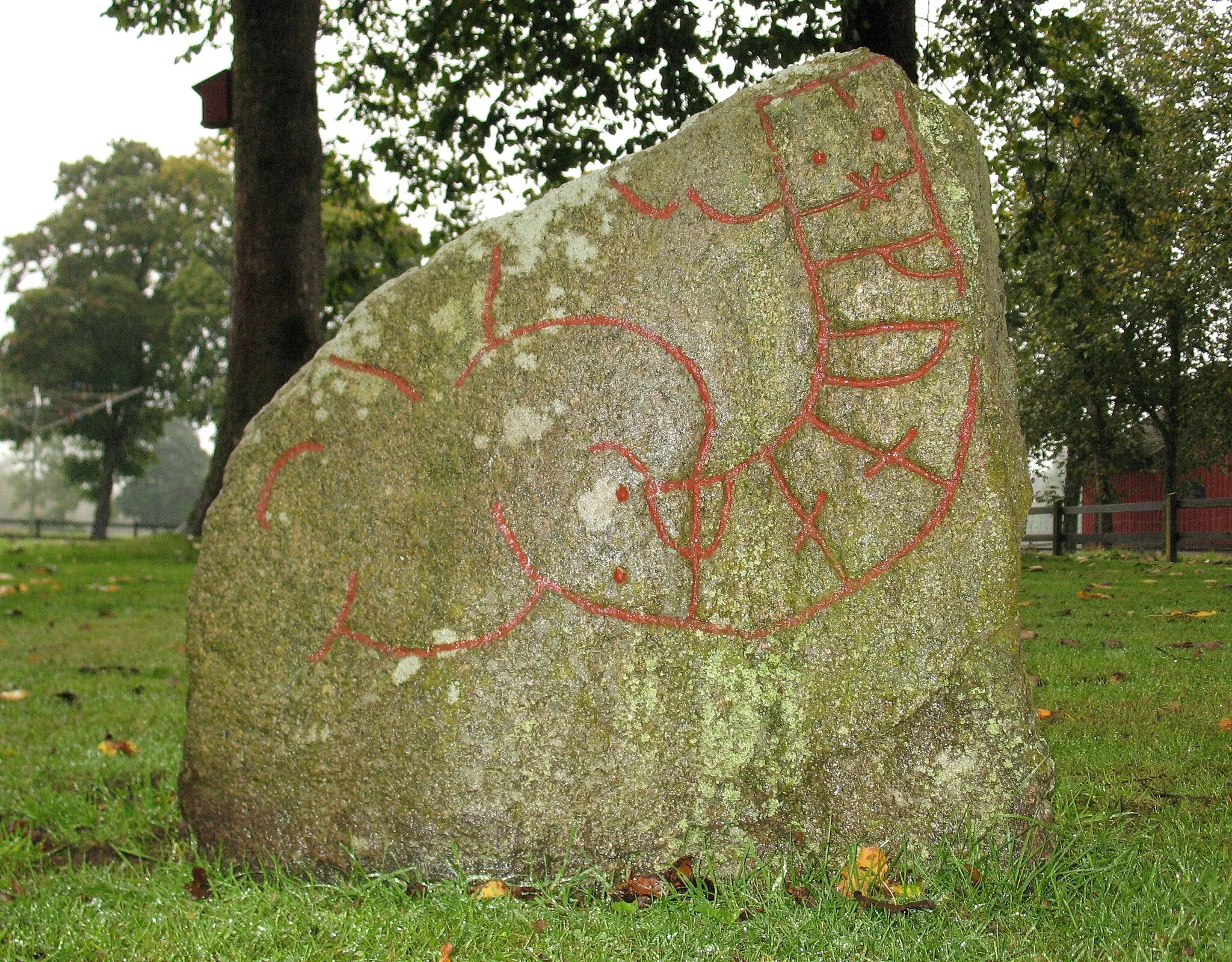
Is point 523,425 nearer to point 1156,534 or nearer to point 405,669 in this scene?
point 405,669

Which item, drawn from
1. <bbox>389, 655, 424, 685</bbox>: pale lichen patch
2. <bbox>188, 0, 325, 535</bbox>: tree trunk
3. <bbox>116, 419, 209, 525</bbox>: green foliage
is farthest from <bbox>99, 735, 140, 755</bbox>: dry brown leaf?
<bbox>116, 419, 209, 525</bbox>: green foliage

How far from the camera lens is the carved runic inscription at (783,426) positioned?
291 centimetres

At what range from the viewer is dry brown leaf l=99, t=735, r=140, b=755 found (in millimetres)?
4367

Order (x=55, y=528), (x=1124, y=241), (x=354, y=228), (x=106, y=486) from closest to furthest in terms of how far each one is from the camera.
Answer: (x=354, y=228)
(x=1124, y=241)
(x=106, y=486)
(x=55, y=528)

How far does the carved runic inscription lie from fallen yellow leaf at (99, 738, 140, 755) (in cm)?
188

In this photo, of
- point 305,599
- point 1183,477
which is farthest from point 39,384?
point 305,599

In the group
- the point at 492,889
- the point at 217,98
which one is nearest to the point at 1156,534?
the point at 217,98

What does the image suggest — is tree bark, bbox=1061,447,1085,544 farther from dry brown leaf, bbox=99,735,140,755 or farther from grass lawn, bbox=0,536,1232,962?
dry brown leaf, bbox=99,735,140,755

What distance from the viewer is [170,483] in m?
63.0

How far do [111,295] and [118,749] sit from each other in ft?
108

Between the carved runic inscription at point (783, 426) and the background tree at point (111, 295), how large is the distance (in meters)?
32.9

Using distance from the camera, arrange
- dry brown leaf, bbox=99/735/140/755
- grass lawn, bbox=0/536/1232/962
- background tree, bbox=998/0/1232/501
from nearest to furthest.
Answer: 1. grass lawn, bbox=0/536/1232/962
2. dry brown leaf, bbox=99/735/140/755
3. background tree, bbox=998/0/1232/501

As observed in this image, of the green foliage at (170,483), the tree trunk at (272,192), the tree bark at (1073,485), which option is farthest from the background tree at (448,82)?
the green foliage at (170,483)

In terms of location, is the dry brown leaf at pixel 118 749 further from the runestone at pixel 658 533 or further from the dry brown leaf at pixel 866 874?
the dry brown leaf at pixel 866 874
